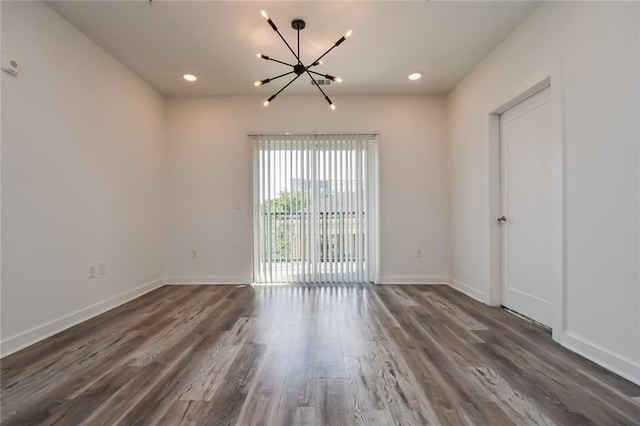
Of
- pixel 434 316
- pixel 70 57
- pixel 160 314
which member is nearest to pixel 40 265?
pixel 160 314

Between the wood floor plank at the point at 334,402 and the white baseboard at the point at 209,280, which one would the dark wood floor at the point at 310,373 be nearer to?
the wood floor plank at the point at 334,402

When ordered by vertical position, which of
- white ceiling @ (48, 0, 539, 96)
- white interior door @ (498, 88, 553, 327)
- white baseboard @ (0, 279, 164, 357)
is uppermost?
white ceiling @ (48, 0, 539, 96)

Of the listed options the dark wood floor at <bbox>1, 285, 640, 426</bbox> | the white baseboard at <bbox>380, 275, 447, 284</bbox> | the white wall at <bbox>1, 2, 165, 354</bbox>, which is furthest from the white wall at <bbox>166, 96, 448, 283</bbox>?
the dark wood floor at <bbox>1, 285, 640, 426</bbox>

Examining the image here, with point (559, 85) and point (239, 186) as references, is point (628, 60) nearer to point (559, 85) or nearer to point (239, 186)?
point (559, 85)

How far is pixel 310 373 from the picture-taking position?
1.73 meters

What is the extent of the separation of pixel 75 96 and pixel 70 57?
345mm

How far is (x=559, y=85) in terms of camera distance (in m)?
2.15

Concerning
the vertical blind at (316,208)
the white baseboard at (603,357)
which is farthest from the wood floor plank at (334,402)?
the vertical blind at (316,208)

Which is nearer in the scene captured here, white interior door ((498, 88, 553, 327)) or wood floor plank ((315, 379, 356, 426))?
wood floor plank ((315, 379, 356, 426))

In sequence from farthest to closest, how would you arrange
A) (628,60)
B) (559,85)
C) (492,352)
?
(559,85), (492,352), (628,60)

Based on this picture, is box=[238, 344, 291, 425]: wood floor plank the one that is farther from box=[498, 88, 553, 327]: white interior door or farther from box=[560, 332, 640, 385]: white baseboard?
box=[498, 88, 553, 327]: white interior door

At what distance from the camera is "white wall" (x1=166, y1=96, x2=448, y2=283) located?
4.10m

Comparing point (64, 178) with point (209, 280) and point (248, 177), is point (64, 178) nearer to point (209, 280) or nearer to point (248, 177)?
point (248, 177)

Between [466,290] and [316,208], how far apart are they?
2268mm
